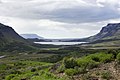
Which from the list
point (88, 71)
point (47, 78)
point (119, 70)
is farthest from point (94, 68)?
point (47, 78)

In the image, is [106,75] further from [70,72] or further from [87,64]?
[87,64]

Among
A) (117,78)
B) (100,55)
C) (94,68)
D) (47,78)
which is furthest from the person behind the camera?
(100,55)

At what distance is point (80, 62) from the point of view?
89.4ft

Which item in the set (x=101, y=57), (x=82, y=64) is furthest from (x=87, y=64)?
(x=101, y=57)

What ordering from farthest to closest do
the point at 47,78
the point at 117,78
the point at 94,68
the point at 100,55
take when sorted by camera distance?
the point at 100,55, the point at 94,68, the point at 47,78, the point at 117,78

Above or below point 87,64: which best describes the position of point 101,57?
above

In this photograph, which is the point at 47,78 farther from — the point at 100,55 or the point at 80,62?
the point at 100,55

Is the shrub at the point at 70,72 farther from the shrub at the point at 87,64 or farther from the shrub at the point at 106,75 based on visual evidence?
the shrub at the point at 106,75

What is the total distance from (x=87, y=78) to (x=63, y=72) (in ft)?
12.8

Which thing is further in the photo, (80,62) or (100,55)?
(100,55)

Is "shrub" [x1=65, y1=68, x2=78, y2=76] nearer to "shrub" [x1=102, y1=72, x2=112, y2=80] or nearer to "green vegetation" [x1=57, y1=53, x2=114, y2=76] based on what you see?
"green vegetation" [x1=57, y1=53, x2=114, y2=76]

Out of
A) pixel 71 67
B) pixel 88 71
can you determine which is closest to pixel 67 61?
pixel 71 67

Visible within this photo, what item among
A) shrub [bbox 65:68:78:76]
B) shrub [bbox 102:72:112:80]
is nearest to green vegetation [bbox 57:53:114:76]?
shrub [bbox 65:68:78:76]

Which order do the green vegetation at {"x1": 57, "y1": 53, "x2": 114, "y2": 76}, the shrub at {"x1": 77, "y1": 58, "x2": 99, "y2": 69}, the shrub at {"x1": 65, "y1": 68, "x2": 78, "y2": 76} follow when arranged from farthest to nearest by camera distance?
the shrub at {"x1": 77, "y1": 58, "x2": 99, "y2": 69} < the green vegetation at {"x1": 57, "y1": 53, "x2": 114, "y2": 76} < the shrub at {"x1": 65, "y1": 68, "x2": 78, "y2": 76}
